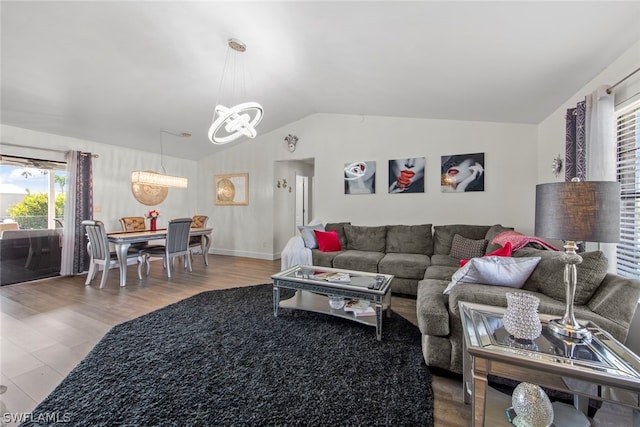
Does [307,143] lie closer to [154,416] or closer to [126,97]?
[126,97]

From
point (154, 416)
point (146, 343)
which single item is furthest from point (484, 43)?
point (146, 343)

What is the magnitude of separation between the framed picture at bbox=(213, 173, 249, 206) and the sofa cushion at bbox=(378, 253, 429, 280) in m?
3.70

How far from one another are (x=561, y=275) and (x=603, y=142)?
122cm

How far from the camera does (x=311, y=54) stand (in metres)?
2.77

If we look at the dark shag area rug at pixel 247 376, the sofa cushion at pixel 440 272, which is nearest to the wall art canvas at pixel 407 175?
the sofa cushion at pixel 440 272

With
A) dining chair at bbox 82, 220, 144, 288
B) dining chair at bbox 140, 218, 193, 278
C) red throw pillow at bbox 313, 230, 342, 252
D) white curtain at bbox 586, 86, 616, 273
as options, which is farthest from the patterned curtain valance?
dining chair at bbox 82, 220, 144, 288

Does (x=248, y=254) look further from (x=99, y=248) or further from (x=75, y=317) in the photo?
(x=75, y=317)

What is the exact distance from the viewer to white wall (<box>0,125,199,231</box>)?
386 centimetres

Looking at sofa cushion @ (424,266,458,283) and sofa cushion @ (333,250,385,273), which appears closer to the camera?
sofa cushion @ (424,266,458,283)

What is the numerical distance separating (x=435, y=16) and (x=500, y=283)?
2012 mm

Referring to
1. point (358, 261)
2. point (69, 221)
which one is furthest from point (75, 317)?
point (358, 261)

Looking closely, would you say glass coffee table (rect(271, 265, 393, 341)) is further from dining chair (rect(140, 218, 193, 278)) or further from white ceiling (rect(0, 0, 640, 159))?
dining chair (rect(140, 218, 193, 278))

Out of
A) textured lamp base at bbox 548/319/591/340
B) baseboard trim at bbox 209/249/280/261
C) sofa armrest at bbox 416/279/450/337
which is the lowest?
baseboard trim at bbox 209/249/280/261

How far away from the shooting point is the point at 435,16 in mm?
1904
